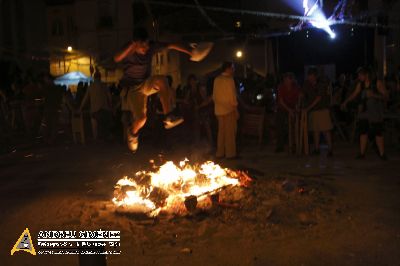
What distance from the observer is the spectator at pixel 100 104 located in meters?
13.3

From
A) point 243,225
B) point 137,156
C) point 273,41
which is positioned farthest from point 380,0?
point 243,225

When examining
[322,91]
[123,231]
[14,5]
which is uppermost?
[14,5]

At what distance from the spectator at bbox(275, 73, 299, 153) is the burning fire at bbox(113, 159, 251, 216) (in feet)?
11.8

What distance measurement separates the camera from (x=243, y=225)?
19.0 feet

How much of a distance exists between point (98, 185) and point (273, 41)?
636 inches

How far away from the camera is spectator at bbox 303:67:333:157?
34.3 feet

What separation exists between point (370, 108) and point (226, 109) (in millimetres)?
2838

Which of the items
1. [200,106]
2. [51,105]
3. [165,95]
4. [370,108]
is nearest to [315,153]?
[370,108]

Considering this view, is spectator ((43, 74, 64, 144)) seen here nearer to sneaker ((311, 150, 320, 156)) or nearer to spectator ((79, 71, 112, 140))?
spectator ((79, 71, 112, 140))

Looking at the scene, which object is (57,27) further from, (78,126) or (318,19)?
(78,126)

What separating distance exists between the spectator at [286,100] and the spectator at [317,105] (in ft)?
1.22

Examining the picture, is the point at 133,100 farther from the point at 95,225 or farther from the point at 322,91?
the point at 322,91

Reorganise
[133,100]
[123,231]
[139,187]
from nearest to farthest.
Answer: [123,231] < [139,187] < [133,100]

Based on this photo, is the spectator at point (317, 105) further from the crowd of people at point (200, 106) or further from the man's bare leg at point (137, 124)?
the man's bare leg at point (137, 124)
